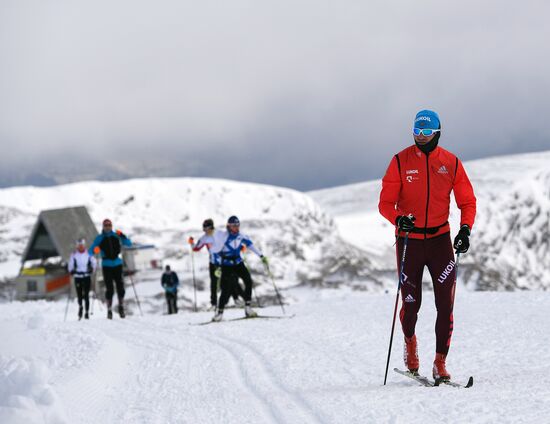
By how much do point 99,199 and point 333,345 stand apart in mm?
152562

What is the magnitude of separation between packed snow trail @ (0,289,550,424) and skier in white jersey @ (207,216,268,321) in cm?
135

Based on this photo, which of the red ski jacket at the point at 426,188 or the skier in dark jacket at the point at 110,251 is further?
the skier in dark jacket at the point at 110,251

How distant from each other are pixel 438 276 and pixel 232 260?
305 inches

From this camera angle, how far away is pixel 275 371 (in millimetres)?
6660

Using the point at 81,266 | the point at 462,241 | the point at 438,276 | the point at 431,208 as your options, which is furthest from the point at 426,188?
the point at 81,266

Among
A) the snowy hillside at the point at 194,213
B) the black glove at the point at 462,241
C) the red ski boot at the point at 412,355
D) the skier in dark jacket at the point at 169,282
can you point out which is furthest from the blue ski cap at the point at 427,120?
the snowy hillside at the point at 194,213

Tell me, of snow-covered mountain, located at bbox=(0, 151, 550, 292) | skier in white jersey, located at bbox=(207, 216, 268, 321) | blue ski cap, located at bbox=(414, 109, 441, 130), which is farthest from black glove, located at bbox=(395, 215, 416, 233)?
snow-covered mountain, located at bbox=(0, 151, 550, 292)

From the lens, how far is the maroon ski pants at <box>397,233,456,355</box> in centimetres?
570

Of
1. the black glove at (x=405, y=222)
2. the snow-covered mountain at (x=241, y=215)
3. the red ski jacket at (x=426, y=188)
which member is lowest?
the snow-covered mountain at (x=241, y=215)

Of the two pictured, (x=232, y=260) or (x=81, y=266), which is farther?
(x=81, y=266)

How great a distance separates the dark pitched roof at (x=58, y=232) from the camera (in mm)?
42938

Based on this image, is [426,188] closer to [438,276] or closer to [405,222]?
[405,222]

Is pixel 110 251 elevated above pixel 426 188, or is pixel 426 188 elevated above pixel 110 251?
pixel 426 188

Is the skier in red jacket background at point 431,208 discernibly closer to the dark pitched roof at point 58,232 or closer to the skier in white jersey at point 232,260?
the skier in white jersey at point 232,260
